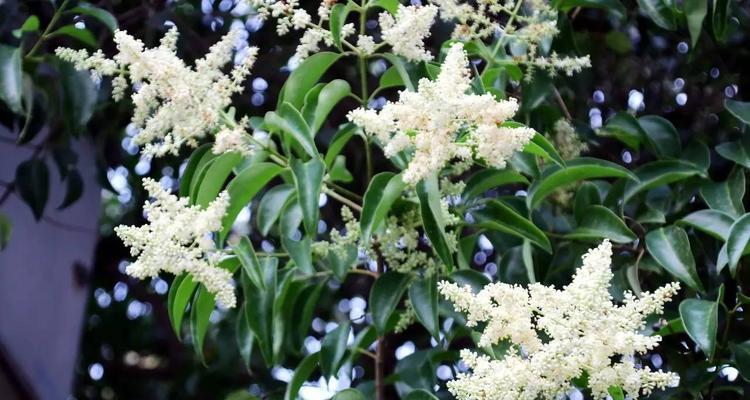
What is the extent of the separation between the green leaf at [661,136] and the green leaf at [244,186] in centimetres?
59

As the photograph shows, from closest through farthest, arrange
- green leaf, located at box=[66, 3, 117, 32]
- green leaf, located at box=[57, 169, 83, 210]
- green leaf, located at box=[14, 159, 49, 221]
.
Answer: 1. green leaf, located at box=[66, 3, 117, 32]
2. green leaf, located at box=[14, 159, 49, 221]
3. green leaf, located at box=[57, 169, 83, 210]

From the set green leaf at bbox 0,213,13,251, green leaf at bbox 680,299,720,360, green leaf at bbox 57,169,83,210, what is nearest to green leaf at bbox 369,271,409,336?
green leaf at bbox 680,299,720,360

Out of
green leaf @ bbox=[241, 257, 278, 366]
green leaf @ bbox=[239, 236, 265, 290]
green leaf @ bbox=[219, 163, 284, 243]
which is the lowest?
green leaf @ bbox=[241, 257, 278, 366]

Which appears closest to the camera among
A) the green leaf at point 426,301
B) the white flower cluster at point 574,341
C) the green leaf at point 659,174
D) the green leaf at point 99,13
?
the white flower cluster at point 574,341

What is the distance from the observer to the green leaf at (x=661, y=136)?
1.66m

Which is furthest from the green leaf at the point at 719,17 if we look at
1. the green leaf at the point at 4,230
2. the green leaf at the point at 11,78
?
the green leaf at the point at 4,230

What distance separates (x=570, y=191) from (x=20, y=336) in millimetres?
1264

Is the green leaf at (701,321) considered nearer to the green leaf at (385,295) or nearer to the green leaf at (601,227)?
the green leaf at (601,227)

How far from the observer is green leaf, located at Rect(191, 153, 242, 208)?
4.38 ft

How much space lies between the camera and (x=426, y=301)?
1.39 meters

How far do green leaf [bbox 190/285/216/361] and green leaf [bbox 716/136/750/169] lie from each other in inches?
27.9

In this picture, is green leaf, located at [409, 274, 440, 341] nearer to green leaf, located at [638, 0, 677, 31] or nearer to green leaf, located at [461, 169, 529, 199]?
green leaf, located at [461, 169, 529, 199]

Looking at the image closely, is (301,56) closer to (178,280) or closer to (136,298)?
(178,280)

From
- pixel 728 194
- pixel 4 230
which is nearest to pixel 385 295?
pixel 728 194
